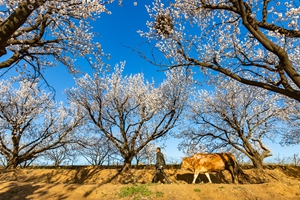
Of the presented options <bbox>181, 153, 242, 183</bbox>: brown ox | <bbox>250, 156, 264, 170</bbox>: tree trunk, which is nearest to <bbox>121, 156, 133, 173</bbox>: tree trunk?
<bbox>181, 153, 242, 183</bbox>: brown ox

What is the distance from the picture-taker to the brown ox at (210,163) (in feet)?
47.7

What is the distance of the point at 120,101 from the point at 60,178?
811cm

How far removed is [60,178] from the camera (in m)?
19.8

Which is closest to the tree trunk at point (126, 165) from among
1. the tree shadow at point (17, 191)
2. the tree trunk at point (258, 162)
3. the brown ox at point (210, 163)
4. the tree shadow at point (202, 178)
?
the tree shadow at point (202, 178)

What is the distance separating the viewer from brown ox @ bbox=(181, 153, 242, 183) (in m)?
14.5

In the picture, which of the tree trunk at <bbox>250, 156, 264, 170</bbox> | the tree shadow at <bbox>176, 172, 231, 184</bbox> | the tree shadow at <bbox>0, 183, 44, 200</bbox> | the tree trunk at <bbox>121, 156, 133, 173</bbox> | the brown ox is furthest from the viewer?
the tree trunk at <bbox>121, 156, 133, 173</bbox>

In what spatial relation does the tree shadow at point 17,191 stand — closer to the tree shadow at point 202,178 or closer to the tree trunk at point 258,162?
the tree shadow at point 202,178

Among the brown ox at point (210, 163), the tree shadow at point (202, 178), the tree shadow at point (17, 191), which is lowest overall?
the tree shadow at point (17, 191)

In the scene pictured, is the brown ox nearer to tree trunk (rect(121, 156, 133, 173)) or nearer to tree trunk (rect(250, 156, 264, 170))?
tree trunk (rect(250, 156, 264, 170))

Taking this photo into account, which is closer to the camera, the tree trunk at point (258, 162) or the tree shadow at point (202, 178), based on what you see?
the tree trunk at point (258, 162)

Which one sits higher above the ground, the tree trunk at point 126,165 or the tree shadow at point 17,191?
the tree trunk at point 126,165

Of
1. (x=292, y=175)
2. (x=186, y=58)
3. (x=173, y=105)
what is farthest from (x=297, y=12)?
(x=292, y=175)

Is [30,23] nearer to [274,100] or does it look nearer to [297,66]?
[297,66]

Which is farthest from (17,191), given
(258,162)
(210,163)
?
(258,162)
